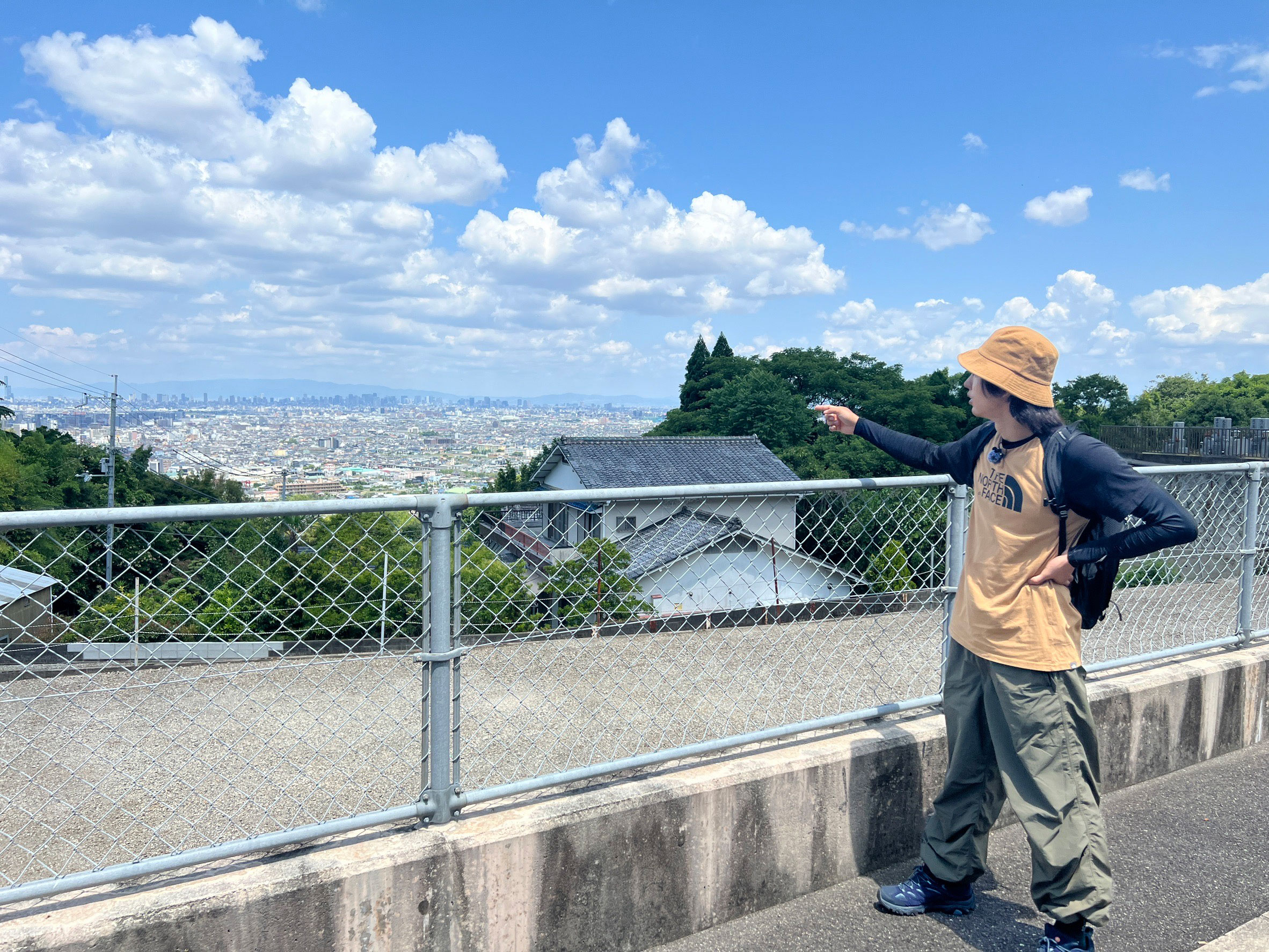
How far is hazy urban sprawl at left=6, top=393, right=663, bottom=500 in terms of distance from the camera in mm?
60219

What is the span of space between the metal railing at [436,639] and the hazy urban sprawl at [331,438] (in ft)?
138

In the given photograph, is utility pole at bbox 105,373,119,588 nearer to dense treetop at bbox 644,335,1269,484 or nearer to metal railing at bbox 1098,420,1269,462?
metal railing at bbox 1098,420,1269,462

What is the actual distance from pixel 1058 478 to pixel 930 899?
140 centimetres

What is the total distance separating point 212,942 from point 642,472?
4412 centimetres

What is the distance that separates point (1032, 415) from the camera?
2512mm

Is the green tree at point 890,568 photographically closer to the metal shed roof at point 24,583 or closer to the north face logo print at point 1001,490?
the north face logo print at point 1001,490

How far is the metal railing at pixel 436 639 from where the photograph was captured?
2.28 m

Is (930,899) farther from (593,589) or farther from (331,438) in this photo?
(331,438)

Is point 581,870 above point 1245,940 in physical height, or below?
above

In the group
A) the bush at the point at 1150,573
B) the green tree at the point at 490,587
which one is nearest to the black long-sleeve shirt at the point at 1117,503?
the green tree at the point at 490,587

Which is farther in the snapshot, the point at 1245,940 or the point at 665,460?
the point at 665,460

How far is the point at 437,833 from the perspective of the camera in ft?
7.91

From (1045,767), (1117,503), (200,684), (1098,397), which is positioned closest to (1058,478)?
(1117,503)

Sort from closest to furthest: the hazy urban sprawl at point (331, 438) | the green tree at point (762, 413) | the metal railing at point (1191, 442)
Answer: the metal railing at point (1191, 442) < the hazy urban sprawl at point (331, 438) < the green tree at point (762, 413)
